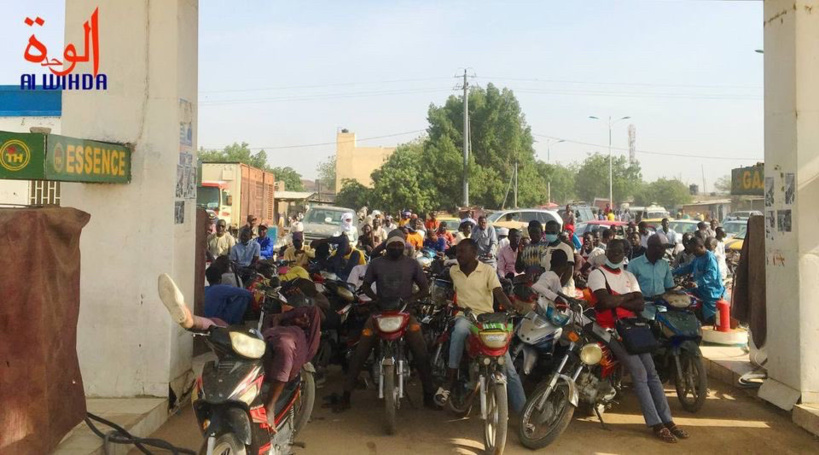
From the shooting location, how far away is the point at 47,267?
14.3 feet

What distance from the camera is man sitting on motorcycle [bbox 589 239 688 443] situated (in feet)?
18.8

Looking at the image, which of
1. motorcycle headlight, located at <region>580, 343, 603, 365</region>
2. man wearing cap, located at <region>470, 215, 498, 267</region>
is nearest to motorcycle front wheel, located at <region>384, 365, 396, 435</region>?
motorcycle headlight, located at <region>580, 343, 603, 365</region>

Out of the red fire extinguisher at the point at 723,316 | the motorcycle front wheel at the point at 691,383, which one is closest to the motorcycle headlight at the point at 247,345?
the motorcycle front wheel at the point at 691,383

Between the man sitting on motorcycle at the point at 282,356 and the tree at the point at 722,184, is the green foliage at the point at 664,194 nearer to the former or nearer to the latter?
the tree at the point at 722,184

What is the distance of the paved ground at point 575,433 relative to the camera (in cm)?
557

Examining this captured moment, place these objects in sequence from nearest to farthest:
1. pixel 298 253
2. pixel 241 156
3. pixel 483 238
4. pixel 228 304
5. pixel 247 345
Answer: pixel 247 345 → pixel 228 304 → pixel 298 253 → pixel 483 238 → pixel 241 156

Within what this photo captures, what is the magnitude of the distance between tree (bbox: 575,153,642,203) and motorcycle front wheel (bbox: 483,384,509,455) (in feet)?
280

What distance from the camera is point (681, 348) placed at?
6.45 metres

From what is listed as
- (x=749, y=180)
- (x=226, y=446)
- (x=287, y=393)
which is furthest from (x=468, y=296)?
(x=749, y=180)

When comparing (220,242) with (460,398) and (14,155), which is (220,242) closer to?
(460,398)

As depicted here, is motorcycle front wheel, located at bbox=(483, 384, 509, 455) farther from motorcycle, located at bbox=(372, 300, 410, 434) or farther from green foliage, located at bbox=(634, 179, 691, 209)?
green foliage, located at bbox=(634, 179, 691, 209)

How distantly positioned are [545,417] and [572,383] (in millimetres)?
394

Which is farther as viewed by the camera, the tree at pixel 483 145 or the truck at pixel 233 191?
the tree at pixel 483 145

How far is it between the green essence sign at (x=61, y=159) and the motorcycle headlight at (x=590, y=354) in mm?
4210
